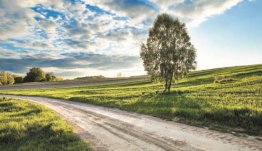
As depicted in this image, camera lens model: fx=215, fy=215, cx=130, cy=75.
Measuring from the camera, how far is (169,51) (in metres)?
36.5

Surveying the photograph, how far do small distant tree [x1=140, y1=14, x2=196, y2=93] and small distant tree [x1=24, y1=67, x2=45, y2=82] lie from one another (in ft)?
340

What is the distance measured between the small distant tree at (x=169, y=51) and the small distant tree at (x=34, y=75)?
10367 cm

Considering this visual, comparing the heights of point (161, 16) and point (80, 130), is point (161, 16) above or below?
above

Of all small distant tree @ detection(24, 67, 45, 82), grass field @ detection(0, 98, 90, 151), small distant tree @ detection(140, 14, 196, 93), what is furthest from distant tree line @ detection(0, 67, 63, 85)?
grass field @ detection(0, 98, 90, 151)

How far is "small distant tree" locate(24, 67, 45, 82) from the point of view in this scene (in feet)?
407

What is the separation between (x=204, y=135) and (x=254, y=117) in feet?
13.6

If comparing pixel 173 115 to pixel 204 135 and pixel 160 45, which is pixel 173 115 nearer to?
pixel 204 135

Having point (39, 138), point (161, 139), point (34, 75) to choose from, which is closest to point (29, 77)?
point (34, 75)

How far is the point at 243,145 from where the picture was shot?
8.72m

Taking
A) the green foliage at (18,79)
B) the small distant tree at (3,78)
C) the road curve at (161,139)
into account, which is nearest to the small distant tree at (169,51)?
the road curve at (161,139)

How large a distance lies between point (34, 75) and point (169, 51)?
107841mm

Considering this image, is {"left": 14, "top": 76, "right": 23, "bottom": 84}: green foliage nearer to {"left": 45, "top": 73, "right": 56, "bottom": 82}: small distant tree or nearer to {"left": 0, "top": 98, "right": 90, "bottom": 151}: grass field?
{"left": 45, "top": 73, "right": 56, "bottom": 82}: small distant tree

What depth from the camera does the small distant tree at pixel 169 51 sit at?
36.5m

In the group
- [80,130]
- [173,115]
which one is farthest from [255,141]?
[80,130]
